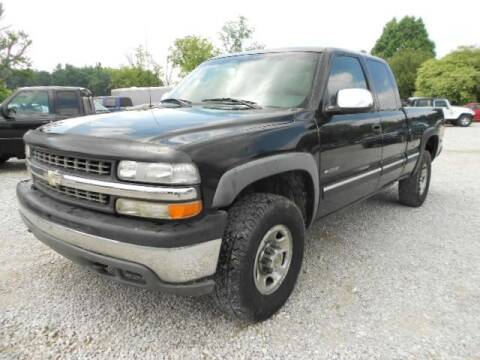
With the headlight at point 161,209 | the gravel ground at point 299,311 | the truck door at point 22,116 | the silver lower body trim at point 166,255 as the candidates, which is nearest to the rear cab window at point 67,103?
the truck door at point 22,116

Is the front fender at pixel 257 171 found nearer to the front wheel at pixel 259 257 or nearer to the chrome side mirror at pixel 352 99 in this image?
the front wheel at pixel 259 257

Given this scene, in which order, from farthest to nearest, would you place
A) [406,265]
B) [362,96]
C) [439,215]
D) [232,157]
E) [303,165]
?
[439,215] < [406,265] < [362,96] < [303,165] < [232,157]

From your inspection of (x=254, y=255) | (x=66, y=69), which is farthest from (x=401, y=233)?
(x=66, y=69)

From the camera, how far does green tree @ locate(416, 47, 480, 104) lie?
2914 centimetres

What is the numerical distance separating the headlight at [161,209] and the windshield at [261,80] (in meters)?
1.26

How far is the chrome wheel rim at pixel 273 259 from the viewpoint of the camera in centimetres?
233

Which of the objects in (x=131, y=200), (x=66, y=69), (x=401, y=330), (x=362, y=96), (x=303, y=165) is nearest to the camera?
(x=131, y=200)

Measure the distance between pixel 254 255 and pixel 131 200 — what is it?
76 centimetres

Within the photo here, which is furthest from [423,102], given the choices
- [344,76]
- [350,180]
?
[350,180]

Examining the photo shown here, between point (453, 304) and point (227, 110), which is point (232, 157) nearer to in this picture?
point (227, 110)

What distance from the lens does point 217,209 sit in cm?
199

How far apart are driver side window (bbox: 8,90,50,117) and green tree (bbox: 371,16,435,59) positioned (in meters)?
55.3

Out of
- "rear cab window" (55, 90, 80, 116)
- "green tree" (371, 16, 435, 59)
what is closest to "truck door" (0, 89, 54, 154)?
"rear cab window" (55, 90, 80, 116)

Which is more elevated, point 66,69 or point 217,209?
point 66,69
